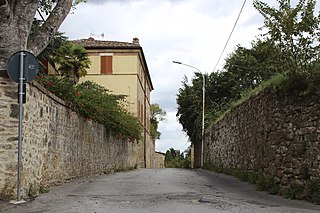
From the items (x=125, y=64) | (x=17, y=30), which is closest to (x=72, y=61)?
(x=125, y=64)

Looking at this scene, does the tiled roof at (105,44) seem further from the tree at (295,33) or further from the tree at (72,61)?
the tree at (295,33)

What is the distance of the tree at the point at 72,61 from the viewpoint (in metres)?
29.3

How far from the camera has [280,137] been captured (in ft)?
37.2

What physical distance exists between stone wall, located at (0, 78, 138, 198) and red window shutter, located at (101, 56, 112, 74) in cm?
2325

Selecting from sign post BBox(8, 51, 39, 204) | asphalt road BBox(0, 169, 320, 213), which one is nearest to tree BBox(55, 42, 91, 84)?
asphalt road BBox(0, 169, 320, 213)

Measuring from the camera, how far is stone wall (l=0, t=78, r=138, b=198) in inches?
340

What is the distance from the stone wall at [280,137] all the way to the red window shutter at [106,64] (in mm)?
26152

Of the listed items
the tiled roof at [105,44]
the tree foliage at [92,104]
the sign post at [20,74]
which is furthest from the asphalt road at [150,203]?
the tiled roof at [105,44]

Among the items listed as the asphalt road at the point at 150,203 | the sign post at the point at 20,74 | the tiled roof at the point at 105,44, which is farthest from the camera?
the tiled roof at the point at 105,44

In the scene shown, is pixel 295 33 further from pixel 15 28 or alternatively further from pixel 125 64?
pixel 125 64

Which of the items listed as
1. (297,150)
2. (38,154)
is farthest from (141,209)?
(297,150)

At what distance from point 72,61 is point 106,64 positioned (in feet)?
41.0

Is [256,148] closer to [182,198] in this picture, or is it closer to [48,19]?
[182,198]

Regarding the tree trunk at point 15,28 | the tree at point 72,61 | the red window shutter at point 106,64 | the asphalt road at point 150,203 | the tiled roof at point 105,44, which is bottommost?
the asphalt road at point 150,203
